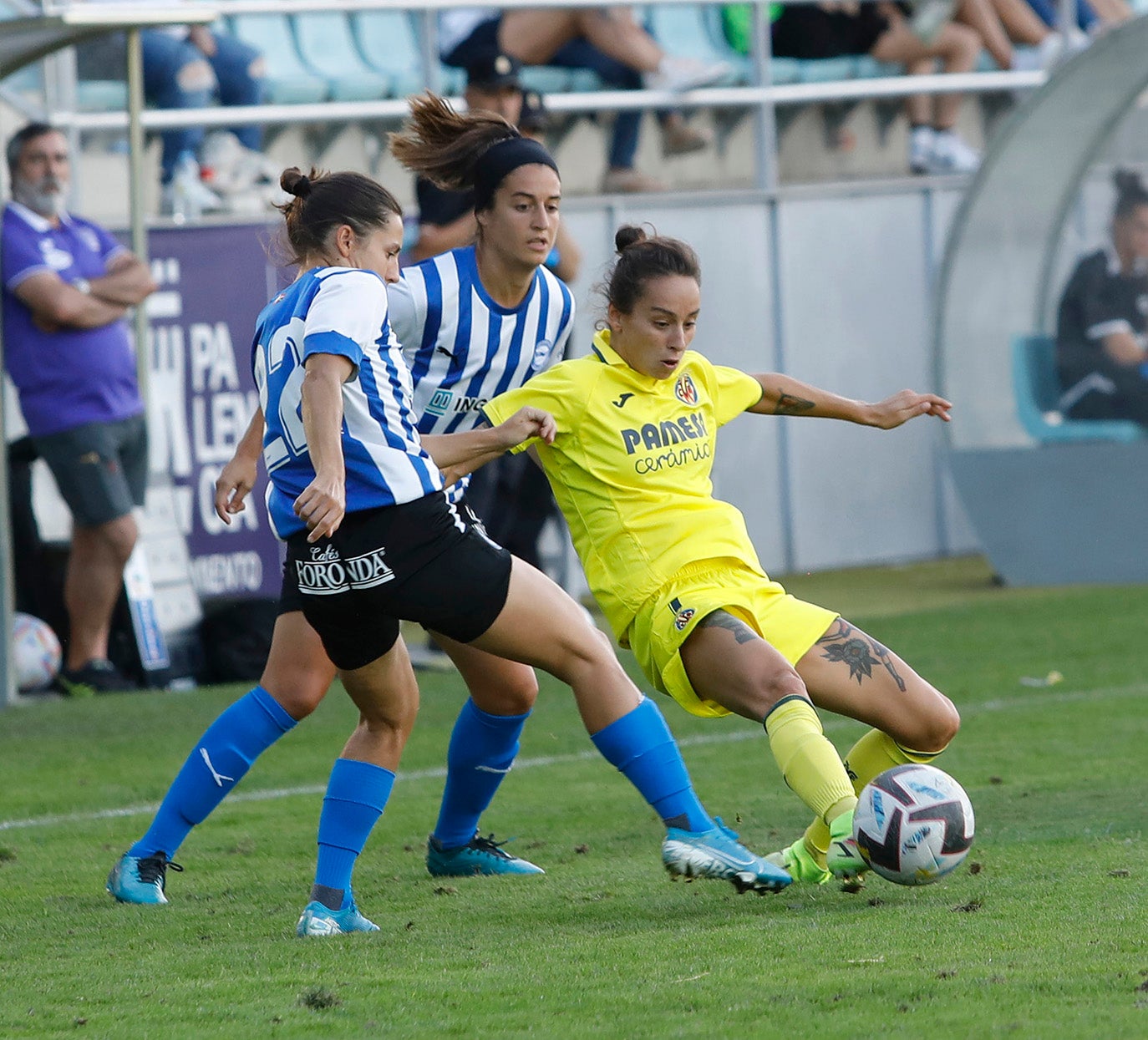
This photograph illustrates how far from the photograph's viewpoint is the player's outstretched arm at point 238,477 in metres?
4.93

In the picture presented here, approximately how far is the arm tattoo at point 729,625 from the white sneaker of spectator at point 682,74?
934 cm

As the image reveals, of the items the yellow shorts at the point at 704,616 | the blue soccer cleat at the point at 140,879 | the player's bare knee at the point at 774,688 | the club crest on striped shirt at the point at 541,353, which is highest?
the club crest on striped shirt at the point at 541,353

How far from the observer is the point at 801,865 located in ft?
15.2

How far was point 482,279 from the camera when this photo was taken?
16.9 ft

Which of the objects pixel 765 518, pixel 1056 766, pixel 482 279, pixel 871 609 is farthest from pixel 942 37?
pixel 482 279

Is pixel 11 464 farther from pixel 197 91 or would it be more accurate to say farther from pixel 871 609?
pixel 871 609

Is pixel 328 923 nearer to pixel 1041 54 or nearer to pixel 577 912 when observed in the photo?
pixel 577 912

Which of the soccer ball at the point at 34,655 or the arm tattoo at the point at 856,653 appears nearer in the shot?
the arm tattoo at the point at 856,653

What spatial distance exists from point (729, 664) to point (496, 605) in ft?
1.88

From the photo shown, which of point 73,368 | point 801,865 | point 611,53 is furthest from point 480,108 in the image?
point 611,53

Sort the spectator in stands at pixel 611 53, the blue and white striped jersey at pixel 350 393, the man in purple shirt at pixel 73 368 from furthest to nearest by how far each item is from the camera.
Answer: the spectator in stands at pixel 611 53, the man in purple shirt at pixel 73 368, the blue and white striped jersey at pixel 350 393

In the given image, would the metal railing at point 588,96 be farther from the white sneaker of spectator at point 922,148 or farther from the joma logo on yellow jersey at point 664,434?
the joma logo on yellow jersey at point 664,434

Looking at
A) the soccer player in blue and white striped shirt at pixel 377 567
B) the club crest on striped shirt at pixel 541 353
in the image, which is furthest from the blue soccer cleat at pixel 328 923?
the club crest on striped shirt at pixel 541 353

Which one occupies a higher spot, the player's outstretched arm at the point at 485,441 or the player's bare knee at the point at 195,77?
the player's bare knee at the point at 195,77
